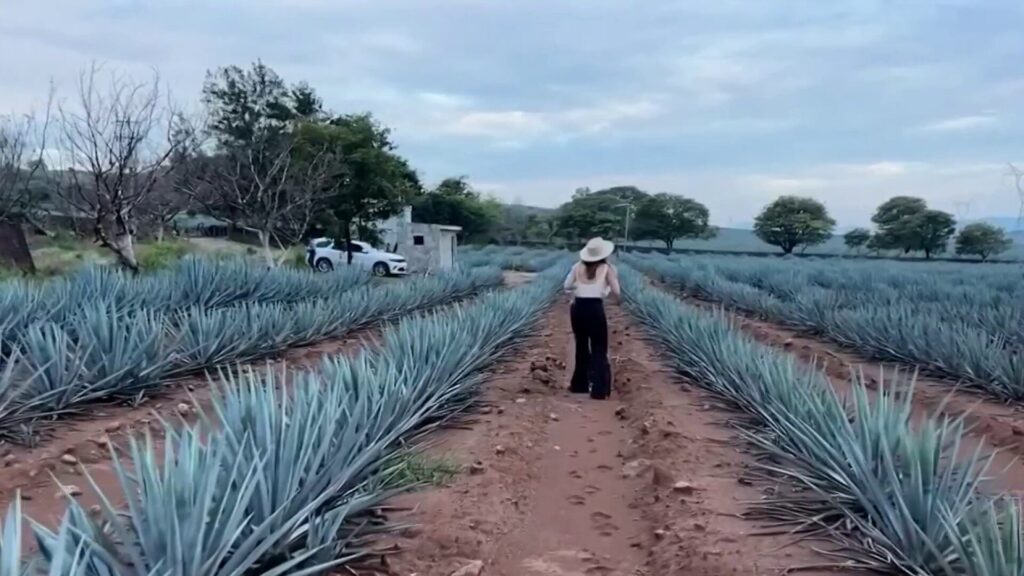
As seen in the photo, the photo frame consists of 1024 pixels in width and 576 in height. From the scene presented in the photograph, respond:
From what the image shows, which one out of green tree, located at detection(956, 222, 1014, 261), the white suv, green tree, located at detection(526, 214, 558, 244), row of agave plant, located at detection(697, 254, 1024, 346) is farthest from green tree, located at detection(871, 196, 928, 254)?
the white suv

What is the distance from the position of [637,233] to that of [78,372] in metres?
66.1

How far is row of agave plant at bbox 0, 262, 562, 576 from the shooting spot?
2326 millimetres

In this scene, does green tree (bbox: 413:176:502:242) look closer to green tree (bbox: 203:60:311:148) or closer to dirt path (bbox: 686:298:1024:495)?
green tree (bbox: 203:60:311:148)

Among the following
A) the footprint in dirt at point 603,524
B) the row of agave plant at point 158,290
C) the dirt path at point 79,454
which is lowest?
the footprint in dirt at point 603,524

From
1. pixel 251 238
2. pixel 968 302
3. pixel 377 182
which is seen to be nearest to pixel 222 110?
Answer: pixel 251 238

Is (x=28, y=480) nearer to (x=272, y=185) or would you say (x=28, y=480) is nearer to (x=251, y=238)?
(x=272, y=185)

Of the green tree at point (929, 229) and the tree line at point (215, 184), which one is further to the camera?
the green tree at point (929, 229)

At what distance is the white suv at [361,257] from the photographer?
2728cm

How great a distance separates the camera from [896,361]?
9.43 metres

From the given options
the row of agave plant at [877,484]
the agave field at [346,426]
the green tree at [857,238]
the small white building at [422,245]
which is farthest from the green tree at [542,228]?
the row of agave plant at [877,484]

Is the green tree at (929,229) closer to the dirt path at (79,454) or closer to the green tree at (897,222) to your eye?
the green tree at (897,222)

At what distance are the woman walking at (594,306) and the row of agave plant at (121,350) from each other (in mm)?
3169

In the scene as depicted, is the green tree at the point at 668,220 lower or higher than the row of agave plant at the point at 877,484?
higher

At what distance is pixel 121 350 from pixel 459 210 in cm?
4922
